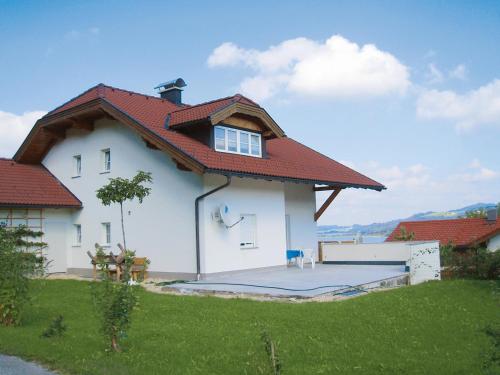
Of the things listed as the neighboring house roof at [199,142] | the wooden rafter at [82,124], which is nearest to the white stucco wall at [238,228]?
the neighboring house roof at [199,142]

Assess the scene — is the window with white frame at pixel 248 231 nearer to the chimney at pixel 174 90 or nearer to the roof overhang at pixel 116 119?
the roof overhang at pixel 116 119

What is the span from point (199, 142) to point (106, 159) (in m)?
4.17

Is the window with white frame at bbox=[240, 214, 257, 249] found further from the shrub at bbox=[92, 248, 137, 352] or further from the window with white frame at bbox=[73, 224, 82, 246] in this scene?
the shrub at bbox=[92, 248, 137, 352]

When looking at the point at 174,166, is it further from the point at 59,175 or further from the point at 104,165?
the point at 59,175

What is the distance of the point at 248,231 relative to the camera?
1727 cm

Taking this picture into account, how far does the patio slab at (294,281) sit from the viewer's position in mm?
12336

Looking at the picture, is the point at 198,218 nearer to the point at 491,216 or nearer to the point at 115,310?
the point at 115,310

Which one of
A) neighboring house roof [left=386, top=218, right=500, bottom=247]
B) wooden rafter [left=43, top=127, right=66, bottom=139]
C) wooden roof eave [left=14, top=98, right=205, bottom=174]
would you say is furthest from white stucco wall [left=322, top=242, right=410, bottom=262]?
neighboring house roof [left=386, top=218, right=500, bottom=247]

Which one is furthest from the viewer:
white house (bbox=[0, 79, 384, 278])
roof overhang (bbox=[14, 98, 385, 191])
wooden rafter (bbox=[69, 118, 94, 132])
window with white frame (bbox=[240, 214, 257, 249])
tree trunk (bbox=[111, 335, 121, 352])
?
wooden rafter (bbox=[69, 118, 94, 132])

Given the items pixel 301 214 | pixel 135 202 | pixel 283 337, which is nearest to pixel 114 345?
pixel 283 337

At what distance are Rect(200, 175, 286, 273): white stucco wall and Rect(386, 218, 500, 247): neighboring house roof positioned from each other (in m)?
20.5

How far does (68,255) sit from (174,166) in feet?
21.9

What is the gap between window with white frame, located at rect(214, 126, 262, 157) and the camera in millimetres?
17062

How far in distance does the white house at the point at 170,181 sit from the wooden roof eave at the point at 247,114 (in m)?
0.04
